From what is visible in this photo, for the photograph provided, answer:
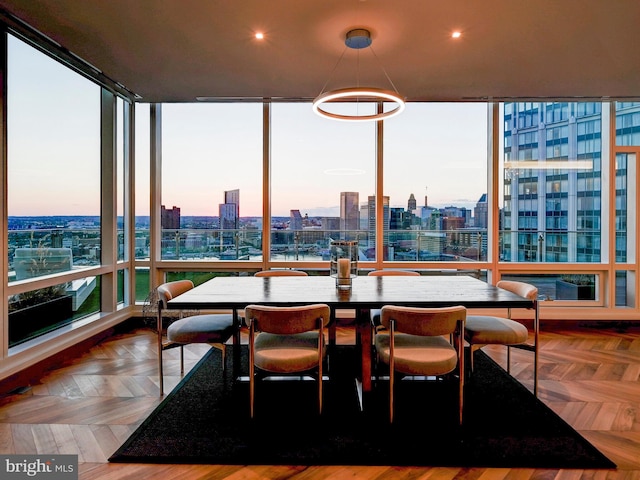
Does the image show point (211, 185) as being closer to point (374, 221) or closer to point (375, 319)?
point (374, 221)

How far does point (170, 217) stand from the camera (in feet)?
16.5

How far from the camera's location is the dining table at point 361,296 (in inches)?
99.1

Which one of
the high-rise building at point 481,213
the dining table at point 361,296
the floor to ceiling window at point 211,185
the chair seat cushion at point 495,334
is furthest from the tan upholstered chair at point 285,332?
the high-rise building at point 481,213

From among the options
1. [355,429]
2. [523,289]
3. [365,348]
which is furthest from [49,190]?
[523,289]

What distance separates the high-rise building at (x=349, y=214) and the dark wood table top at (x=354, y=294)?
1666 millimetres

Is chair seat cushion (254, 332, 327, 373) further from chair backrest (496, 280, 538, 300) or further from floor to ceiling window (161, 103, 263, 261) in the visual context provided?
floor to ceiling window (161, 103, 263, 261)

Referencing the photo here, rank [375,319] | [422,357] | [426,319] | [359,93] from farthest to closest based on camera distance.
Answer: [375,319] → [359,93] → [422,357] → [426,319]

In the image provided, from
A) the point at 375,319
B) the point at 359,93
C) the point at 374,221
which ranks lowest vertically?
the point at 375,319

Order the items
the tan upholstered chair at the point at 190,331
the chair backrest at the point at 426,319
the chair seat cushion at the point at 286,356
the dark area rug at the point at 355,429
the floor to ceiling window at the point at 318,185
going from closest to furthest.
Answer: the dark area rug at the point at 355,429 → the chair backrest at the point at 426,319 → the chair seat cushion at the point at 286,356 → the tan upholstered chair at the point at 190,331 → the floor to ceiling window at the point at 318,185

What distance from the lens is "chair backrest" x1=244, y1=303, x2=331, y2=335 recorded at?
2254 millimetres

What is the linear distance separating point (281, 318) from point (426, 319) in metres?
0.86

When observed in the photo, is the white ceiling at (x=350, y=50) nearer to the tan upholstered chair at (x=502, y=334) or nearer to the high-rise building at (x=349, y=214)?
the high-rise building at (x=349, y=214)

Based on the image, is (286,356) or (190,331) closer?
(286,356)

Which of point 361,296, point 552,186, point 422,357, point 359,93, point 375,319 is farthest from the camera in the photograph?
point 552,186
